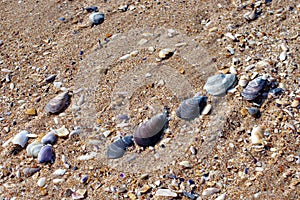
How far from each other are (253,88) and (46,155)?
1.25 metres

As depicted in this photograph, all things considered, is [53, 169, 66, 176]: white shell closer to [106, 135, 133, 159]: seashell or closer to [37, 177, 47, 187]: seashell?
[37, 177, 47, 187]: seashell

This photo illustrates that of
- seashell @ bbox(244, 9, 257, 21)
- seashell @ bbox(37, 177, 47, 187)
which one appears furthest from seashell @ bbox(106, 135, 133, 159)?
seashell @ bbox(244, 9, 257, 21)

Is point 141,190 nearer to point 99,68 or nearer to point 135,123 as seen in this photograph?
point 135,123

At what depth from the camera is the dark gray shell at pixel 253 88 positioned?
2455mm

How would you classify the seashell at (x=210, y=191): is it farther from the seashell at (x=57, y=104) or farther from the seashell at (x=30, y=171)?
the seashell at (x=57, y=104)

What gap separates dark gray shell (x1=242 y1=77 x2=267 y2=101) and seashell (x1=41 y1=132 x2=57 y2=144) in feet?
3.74

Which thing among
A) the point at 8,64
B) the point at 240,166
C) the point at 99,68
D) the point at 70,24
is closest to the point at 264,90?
the point at 240,166

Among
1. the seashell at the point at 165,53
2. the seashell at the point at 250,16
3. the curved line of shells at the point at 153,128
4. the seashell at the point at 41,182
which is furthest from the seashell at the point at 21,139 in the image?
the seashell at the point at 250,16

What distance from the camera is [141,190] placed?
89.4 inches

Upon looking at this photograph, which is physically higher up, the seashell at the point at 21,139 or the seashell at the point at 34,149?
the seashell at the point at 21,139

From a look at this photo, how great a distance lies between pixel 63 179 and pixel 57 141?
0.87 feet

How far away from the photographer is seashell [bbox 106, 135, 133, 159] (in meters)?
2.42

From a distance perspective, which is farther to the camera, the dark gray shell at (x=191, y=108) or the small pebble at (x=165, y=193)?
the dark gray shell at (x=191, y=108)

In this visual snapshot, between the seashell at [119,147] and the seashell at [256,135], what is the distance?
0.68m
